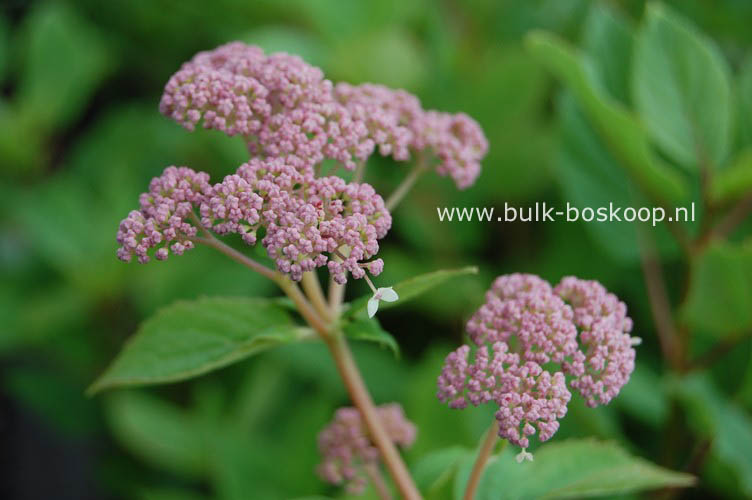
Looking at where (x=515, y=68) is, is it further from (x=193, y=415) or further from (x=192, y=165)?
(x=193, y=415)

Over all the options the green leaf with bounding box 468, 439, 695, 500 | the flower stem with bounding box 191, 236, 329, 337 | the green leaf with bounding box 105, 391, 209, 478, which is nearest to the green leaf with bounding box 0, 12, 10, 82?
the green leaf with bounding box 105, 391, 209, 478

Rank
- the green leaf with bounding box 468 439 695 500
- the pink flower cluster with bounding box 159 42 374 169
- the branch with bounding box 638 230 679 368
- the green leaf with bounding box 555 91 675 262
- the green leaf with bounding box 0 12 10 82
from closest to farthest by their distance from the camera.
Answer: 1. the pink flower cluster with bounding box 159 42 374 169
2. the green leaf with bounding box 468 439 695 500
3. the branch with bounding box 638 230 679 368
4. the green leaf with bounding box 555 91 675 262
5. the green leaf with bounding box 0 12 10 82

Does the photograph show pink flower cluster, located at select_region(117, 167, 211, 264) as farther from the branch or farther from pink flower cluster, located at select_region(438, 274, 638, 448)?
the branch

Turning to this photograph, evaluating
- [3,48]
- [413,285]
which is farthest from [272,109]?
[3,48]

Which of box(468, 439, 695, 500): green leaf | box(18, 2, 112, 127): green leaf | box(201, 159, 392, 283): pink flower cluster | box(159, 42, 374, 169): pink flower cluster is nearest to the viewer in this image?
box(201, 159, 392, 283): pink flower cluster

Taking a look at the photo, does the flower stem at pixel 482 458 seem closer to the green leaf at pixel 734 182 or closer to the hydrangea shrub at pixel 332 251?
the hydrangea shrub at pixel 332 251

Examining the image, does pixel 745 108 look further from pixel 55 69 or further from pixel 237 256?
pixel 55 69

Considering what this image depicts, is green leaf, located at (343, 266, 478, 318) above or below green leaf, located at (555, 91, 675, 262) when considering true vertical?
below

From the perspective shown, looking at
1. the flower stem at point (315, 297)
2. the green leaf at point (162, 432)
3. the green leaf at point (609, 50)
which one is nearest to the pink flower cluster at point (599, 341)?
the flower stem at point (315, 297)
